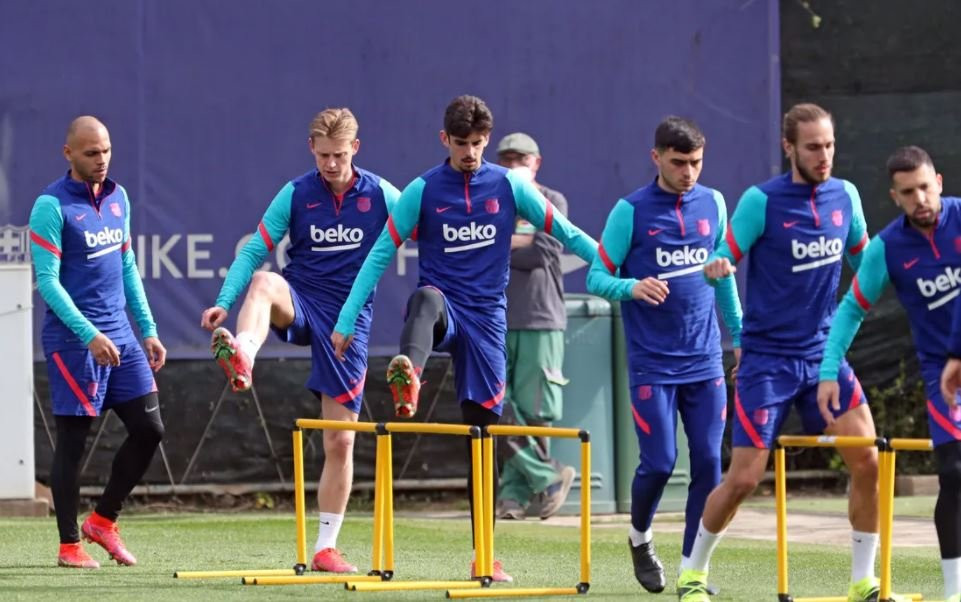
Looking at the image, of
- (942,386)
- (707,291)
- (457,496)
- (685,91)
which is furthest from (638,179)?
(942,386)

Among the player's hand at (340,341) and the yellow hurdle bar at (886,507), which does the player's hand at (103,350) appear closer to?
the player's hand at (340,341)

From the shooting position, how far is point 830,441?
7.44 m

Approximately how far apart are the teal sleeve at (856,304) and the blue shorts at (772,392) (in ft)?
0.54

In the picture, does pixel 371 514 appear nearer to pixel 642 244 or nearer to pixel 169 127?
pixel 169 127

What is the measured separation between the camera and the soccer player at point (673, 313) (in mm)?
8383

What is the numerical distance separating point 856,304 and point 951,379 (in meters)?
0.55

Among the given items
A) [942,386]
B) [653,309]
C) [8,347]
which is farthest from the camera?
[8,347]

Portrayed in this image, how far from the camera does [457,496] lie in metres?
14.1

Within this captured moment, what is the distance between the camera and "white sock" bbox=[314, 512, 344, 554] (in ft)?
31.2

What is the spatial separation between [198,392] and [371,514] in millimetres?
1486

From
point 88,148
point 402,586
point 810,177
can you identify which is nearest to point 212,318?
point 88,148

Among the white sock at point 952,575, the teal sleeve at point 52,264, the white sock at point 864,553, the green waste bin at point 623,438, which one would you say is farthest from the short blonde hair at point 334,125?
the green waste bin at point 623,438

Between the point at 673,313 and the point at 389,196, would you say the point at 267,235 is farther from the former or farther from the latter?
the point at 673,313

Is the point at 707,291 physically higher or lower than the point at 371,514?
higher
